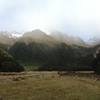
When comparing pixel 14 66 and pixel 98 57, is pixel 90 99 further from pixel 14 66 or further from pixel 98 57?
pixel 14 66

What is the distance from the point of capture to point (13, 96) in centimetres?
4619

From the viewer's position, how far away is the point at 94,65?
147 m

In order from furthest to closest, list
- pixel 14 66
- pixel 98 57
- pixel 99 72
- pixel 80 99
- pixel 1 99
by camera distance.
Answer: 1. pixel 14 66
2. pixel 98 57
3. pixel 99 72
4. pixel 80 99
5. pixel 1 99

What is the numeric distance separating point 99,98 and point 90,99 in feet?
6.08

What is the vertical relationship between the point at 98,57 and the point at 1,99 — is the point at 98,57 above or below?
above

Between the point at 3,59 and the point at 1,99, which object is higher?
the point at 3,59

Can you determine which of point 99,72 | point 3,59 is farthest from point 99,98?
point 3,59

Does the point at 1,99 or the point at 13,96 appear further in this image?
the point at 13,96

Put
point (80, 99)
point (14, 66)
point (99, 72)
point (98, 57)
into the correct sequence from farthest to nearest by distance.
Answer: point (14, 66)
point (98, 57)
point (99, 72)
point (80, 99)

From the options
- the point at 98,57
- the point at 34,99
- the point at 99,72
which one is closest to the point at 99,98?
the point at 34,99

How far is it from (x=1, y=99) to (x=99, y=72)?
87664 millimetres

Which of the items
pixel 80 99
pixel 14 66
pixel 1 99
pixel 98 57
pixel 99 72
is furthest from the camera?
pixel 14 66

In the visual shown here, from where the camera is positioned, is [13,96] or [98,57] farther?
[98,57]

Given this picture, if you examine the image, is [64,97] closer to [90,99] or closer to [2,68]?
[90,99]
